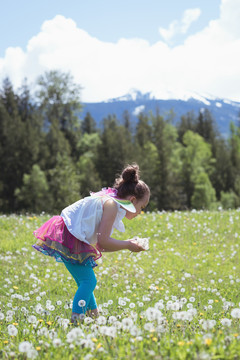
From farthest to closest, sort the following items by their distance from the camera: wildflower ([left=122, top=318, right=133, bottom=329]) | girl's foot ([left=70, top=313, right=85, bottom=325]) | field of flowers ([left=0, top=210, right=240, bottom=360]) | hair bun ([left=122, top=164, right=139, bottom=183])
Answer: hair bun ([left=122, top=164, right=139, bottom=183]) < girl's foot ([left=70, top=313, right=85, bottom=325]) < wildflower ([left=122, top=318, right=133, bottom=329]) < field of flowers ([left=0, top=210, right=240, bottom=360])

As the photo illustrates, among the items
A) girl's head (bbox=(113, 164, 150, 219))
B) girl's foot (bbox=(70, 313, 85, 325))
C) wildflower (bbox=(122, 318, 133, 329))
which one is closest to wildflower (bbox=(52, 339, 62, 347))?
wildflower (bbox=(122, 318, 133, 329))

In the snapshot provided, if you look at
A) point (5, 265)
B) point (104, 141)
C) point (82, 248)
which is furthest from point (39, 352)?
point (104, 141)

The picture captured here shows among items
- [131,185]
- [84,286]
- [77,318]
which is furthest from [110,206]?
[77,318]

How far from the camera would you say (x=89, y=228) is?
4.14 m

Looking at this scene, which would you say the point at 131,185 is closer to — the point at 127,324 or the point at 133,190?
the point at 133,190

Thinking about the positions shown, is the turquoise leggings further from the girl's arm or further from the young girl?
the girl's arm

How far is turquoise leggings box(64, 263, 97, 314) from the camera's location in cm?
402

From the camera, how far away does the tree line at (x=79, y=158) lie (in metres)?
38.9

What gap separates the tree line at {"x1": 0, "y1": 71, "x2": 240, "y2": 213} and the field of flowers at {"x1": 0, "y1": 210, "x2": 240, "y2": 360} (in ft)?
81.5

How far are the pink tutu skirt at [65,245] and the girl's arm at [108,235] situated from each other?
0.24 meters

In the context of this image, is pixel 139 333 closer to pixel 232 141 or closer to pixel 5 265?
pixel 5 265

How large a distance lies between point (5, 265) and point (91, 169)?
34124 mm

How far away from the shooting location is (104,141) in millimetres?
44594

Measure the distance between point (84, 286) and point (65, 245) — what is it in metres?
0.46
